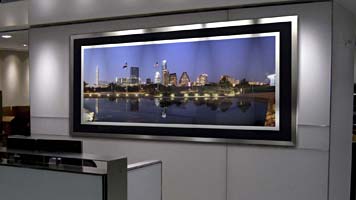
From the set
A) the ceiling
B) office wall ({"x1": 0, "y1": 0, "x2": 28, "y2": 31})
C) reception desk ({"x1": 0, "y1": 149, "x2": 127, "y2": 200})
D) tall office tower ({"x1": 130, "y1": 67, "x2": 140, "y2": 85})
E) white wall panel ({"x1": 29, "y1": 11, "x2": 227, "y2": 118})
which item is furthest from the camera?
the ceiling

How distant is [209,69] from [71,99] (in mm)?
2074

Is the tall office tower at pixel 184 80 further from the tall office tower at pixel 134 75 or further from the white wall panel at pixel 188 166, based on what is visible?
the white wall panel at pixel 188 166

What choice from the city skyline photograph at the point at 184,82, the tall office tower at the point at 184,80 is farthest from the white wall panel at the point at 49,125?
the tall office tower at the point at 184,80

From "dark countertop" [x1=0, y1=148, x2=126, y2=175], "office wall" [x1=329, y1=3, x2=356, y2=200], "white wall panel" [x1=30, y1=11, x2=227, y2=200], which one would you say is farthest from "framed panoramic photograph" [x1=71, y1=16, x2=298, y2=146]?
"dark countertop" [x1=0, y1=148, x2=126, y2=175]

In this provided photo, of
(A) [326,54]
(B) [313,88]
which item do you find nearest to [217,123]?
(B) [313,88]

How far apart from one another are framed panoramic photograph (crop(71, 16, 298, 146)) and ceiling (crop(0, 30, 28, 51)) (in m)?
1.29

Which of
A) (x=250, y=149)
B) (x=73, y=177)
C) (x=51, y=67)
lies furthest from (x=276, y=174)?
(x=51, y=67)

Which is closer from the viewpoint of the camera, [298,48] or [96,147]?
[298,48]

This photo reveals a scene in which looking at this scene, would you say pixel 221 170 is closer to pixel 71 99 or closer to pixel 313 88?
pixel 313 88

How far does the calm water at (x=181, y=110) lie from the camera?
405cm

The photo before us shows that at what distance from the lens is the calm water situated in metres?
4.05

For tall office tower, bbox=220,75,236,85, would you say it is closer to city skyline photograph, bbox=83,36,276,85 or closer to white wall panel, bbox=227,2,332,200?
city skyline photograph, bbox=83,36,276,85

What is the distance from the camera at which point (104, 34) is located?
4836 millimetres

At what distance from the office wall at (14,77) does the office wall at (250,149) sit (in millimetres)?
1204
